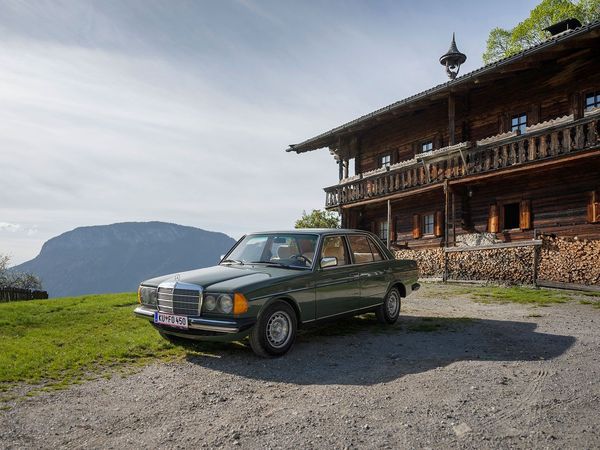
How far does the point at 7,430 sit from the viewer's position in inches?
134

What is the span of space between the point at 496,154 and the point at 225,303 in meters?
13.3

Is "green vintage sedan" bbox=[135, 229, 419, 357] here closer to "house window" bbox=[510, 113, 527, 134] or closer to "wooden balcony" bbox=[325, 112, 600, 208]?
"wooden balcony" bbox=[325, 112, 600, 208]

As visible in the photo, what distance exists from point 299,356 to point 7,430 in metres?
3.08

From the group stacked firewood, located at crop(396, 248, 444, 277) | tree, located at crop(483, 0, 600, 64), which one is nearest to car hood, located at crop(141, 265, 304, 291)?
stacked firewood, located at crop(396, 248, 444, 277)

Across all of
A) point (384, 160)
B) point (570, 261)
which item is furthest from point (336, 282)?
point (384, 160)

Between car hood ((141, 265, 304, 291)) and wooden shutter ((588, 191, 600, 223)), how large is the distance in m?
12.5

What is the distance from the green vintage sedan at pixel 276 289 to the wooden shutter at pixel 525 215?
427 inches

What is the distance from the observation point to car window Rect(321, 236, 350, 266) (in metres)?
6.43

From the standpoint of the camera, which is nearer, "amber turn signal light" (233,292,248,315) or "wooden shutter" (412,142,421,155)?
"amber turn signal light" (233,292,248,315)

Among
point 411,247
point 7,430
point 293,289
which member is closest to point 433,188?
point 411,247

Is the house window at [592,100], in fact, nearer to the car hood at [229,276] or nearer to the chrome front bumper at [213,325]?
the car hood at [229,276]

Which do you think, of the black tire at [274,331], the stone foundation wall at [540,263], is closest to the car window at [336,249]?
the black tire at [274,331]

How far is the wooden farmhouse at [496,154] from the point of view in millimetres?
14102

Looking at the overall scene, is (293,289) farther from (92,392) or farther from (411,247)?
(411,247)
